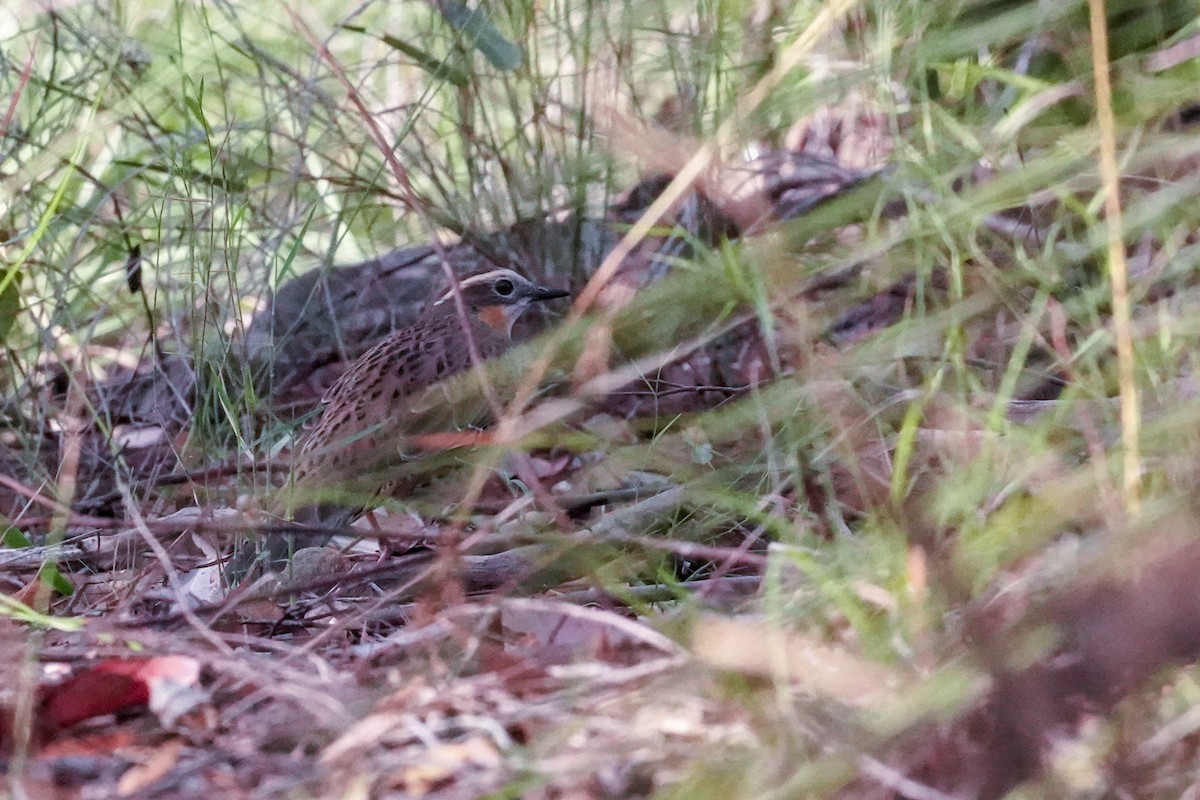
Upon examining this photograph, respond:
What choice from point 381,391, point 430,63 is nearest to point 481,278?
point 381,391

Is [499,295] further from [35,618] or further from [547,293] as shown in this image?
[35,618]

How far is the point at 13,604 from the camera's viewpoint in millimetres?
2939

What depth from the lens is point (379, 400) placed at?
16.0 feet

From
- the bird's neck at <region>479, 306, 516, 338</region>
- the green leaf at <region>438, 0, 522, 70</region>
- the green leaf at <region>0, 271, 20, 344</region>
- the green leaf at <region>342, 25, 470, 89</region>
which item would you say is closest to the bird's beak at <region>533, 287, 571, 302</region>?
the bird's neck at <region>479, 306, 516, 338</region>

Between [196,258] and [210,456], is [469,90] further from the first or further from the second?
[210,456]

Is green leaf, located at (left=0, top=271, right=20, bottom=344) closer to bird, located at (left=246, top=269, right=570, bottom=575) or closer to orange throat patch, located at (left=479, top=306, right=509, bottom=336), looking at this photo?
bird, located at (left=246, top=269, right=570, bottom=575)

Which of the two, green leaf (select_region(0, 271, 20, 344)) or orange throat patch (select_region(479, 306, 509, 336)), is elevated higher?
green leaf (select_region(0, 271, 20, 344))

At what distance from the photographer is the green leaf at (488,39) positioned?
422 cm

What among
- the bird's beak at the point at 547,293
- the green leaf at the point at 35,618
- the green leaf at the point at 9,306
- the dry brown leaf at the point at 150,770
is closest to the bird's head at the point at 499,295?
the bird's beak at the point at 547,293

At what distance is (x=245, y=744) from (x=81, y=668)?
0.49 meters

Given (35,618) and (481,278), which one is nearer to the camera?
(35,618)

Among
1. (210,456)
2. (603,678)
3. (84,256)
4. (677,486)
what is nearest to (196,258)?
(210,456)

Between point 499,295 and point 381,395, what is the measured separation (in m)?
0.82

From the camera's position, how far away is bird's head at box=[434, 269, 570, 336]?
5410 mm
